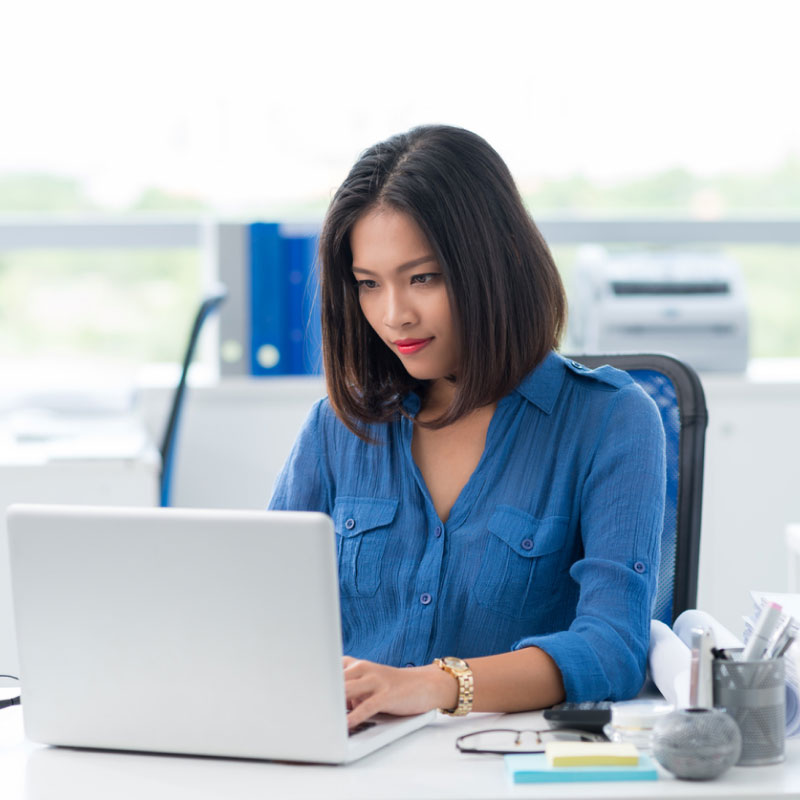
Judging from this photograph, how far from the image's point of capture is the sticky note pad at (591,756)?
3.27ft

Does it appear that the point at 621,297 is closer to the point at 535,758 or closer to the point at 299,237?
the point at 299,237

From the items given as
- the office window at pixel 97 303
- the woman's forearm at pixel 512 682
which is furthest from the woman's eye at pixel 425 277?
the office window at pixel 97 303

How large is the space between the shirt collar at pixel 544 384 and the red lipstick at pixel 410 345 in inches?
5.1

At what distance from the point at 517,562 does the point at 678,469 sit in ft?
1.09

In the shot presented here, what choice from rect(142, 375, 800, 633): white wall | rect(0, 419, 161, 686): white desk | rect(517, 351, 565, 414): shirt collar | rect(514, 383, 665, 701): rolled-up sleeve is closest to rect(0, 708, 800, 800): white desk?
rect(514, 383, 665, 701): rolled-up sleeve

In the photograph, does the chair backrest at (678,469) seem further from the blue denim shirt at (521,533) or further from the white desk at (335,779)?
the white desk at (335,779)

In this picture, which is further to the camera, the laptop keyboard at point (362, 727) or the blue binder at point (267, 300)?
the blue binder at point (267, 300)

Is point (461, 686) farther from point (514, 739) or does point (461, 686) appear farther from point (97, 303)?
point (97, 303)

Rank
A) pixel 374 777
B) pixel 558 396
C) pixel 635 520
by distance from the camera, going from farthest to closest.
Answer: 1. pixel 558 396
2. pixel 635 520
3. pixel 374 777

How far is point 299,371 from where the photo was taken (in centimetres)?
301

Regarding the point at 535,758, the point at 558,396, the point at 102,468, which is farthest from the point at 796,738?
the point at 102,468

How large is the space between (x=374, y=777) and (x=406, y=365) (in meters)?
0.59

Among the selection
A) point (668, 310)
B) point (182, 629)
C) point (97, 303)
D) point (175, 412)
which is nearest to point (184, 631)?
point (182, 629)

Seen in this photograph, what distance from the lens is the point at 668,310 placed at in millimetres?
2936
